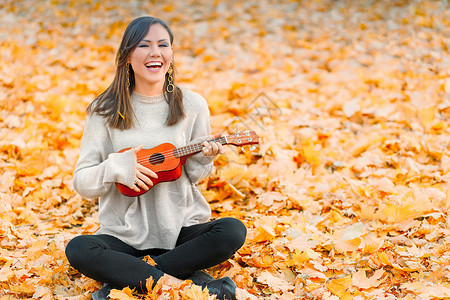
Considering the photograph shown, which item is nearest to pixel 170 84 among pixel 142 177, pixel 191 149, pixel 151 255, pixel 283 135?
pixel 191 149

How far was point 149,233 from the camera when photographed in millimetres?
2461

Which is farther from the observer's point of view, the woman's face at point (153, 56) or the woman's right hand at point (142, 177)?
the woman's face at point (153, 56)

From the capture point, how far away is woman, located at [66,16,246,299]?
7.36 ft

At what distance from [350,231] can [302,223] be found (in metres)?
0.30

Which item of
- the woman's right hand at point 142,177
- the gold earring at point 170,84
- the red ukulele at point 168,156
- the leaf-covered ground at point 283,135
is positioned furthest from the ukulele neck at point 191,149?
the leaf-covered ground at point 283,135

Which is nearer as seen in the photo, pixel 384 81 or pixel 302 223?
pixel 302 223

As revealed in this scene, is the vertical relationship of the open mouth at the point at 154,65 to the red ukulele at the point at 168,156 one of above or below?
above

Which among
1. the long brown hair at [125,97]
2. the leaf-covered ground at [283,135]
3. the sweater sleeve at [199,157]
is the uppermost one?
the long brown hair at [125,97]

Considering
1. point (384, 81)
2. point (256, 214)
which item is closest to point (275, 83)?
point (384, 81)

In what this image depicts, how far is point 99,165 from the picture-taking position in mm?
2328

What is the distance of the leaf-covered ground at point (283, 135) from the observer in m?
2.42

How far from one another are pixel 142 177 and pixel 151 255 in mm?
451

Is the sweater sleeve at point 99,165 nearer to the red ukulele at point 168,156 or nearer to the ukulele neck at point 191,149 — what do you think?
the red ukulele at point 168,156

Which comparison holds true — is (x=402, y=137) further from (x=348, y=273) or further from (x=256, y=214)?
(x=348, y=273)
